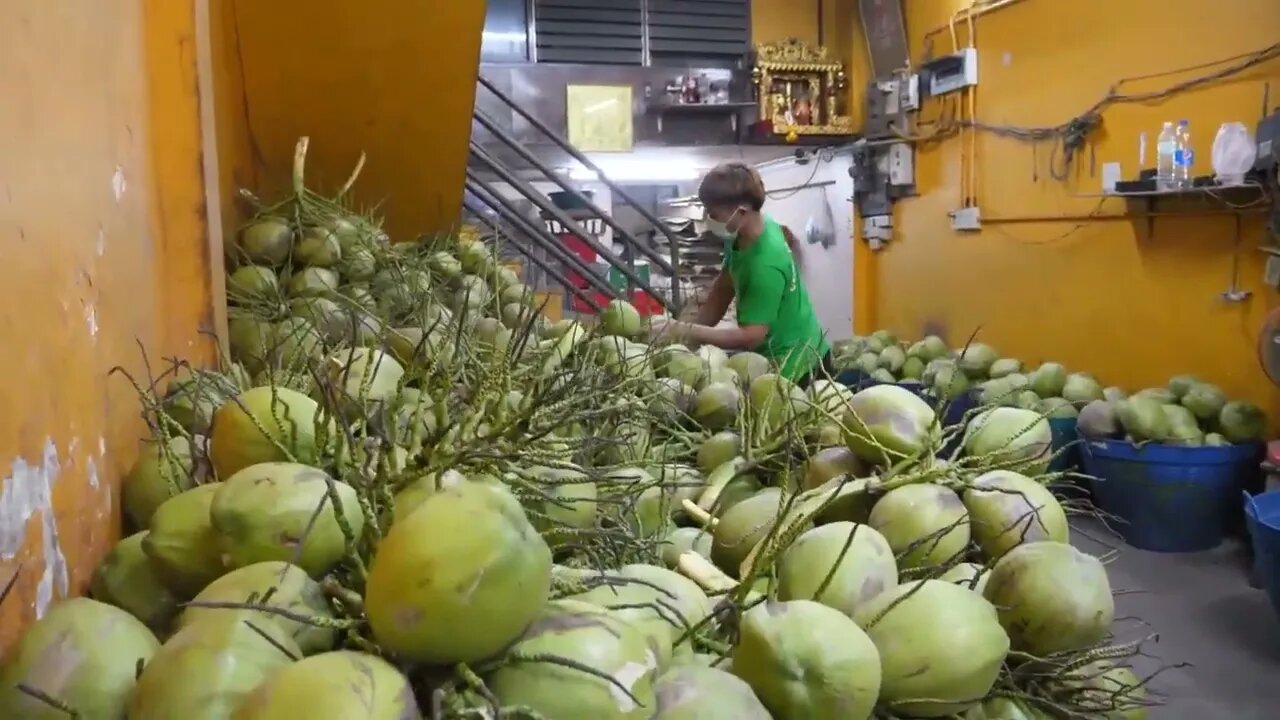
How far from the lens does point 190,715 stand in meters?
0.62

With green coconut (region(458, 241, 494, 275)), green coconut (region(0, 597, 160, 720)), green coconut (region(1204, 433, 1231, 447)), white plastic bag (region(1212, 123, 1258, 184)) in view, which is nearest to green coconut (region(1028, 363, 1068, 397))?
green coconut (region(1204, 433, 1231, 447))

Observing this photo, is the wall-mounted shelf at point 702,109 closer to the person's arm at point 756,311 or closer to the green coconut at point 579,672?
the person's arm at point 756,311

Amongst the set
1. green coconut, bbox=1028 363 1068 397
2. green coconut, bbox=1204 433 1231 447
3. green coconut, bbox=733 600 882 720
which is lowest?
green coconut, bbox=1204 433 1231 447

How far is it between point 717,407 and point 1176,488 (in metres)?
3.03

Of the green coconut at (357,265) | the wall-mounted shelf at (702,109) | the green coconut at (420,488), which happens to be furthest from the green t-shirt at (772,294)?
the wall-mounted shelf at (702,109)

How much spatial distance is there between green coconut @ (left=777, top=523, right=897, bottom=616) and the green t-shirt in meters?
2.15

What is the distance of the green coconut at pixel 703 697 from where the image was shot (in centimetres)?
71

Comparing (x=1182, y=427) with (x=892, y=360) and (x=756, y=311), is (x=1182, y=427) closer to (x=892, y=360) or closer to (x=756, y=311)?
(x=892, y=360)

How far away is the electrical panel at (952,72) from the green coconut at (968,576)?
5.31m

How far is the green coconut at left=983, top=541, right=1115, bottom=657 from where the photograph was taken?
99 cm

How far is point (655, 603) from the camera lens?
2.68 feet

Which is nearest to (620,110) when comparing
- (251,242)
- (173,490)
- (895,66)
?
(895,66)

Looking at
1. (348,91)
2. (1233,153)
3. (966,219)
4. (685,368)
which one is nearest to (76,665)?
(685,368)

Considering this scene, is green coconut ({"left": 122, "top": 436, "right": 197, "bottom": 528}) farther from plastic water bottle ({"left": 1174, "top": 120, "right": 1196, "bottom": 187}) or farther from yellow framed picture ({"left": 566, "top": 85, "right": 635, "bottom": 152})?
yellow framed picture ({"left": 566, "top": 85, "right": 635, "bottom": 152})
